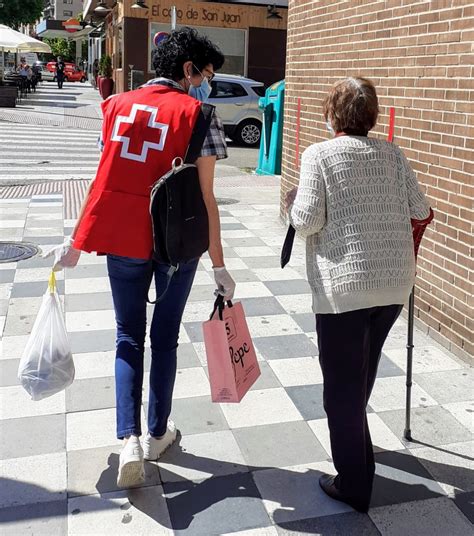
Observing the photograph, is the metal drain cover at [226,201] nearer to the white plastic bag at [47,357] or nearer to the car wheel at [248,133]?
the white plastic bag at [47,357]

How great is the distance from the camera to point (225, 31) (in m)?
25.6

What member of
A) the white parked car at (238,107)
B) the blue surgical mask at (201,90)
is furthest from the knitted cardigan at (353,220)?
the white parked car at (238,107)

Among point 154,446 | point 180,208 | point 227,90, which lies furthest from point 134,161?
point 227,90

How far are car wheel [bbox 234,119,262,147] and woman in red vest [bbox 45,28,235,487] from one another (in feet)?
47.9

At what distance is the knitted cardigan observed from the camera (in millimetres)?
2617

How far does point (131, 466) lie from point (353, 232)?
1.35m

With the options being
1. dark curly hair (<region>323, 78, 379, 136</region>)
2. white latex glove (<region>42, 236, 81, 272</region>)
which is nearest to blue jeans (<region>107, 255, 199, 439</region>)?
white latex glove (<region>42, 236, 81, 272</region>)

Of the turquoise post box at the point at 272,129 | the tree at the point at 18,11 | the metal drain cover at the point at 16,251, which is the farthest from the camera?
the tree at the point at 18,11

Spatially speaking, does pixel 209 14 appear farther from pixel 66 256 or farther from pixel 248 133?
pixel 66 256

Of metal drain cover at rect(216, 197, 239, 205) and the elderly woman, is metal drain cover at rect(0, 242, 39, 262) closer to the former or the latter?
metal drain cover at rect(216, 197, 239, 205)

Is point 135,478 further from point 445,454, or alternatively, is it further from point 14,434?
point 445,454

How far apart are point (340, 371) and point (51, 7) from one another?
101m

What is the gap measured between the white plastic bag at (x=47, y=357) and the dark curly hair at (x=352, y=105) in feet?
4.70

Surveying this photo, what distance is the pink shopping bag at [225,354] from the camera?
3.03 meters
